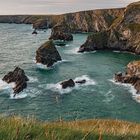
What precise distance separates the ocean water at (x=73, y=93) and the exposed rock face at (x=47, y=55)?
228 cm

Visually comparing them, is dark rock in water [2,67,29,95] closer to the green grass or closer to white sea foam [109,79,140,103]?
white sea foam [109,79,140,103]

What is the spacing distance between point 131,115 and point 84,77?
34749 millimetres

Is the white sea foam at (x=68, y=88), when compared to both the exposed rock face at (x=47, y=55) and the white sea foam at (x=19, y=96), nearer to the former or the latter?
the white sea foam at (x=19, y=96)

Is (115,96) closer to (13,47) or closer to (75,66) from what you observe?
(75,66)

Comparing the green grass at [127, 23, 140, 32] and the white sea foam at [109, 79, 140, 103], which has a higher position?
the white sea foam at [109, 79, 140, 103]

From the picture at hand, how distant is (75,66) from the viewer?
118 meters

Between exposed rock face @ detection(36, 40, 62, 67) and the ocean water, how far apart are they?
2.28 metres

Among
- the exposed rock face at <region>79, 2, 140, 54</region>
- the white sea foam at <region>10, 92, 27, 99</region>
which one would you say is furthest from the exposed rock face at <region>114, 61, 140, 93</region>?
the exposed rock face at <region>79, 2, 140, 54</region>

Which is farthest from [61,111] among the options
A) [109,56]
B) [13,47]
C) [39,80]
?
[13,47]

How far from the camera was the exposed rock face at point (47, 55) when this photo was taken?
4764 inches

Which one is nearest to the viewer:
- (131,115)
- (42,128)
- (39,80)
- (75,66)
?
(42,128)

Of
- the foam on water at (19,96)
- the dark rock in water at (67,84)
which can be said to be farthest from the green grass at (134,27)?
the foam on water at (19,96)

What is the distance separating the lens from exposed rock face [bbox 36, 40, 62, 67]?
121 metres

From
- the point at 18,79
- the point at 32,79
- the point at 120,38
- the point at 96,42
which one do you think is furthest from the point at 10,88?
the point at 120,38
